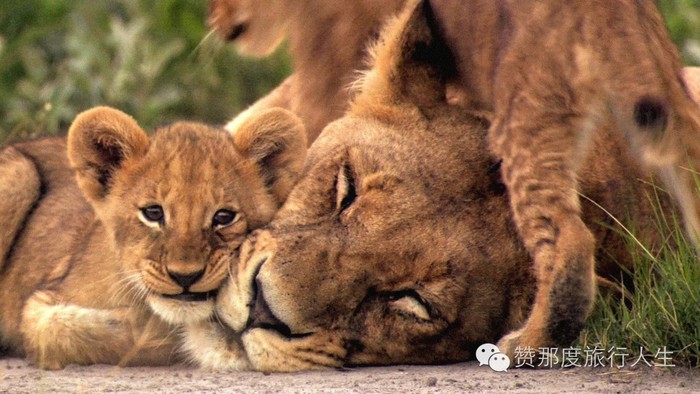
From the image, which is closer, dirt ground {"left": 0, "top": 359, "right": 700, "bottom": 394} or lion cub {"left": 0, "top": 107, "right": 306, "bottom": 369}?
dirt ground {"left": 0, "top": 359, "right": 700, "bottom": 394}

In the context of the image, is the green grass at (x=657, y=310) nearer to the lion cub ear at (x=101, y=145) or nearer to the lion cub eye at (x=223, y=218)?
the lion cub eye at (x=223, y=218)

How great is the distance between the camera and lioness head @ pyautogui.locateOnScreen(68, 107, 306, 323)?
3.50 meters

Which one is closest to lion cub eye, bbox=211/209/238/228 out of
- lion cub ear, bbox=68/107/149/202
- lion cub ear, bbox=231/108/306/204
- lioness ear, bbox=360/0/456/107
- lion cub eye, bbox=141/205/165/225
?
lion cub eye, bbox=141/205/165/225

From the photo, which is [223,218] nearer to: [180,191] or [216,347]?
[180,191]

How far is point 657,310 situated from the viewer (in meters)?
3.70

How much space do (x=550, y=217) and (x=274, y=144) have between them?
2.81 feet

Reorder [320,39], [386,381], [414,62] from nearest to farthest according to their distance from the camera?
[386,381] < [414,62] < [320,39]

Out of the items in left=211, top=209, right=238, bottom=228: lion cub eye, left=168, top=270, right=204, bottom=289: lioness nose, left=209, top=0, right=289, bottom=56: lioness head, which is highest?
left=209, top=0, right=289, bottom=56: lioness head

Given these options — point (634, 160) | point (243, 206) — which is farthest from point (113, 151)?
point (634, 160)

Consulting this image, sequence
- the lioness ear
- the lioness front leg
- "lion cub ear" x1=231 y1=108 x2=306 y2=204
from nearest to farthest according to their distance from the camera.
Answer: the lioness front leg
"lion cub ear" x1=231 y1=108 x2=306 y2=204
the lioness ear

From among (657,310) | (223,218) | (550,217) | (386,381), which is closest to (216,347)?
(223,218)

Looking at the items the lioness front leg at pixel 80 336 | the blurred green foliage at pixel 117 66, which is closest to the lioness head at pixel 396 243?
the lioness front leg at pixel 80 336

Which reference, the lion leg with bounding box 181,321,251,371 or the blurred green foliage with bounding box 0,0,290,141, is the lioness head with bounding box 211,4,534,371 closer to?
the lion leg with bounding box 181,321,251,371

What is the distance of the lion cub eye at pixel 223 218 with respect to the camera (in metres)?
3.59
